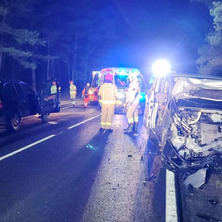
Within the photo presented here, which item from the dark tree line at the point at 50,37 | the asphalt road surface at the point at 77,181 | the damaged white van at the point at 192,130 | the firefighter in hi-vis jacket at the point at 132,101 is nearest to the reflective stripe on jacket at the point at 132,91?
the firefighter in hi-vis jacket at the point at 132,101

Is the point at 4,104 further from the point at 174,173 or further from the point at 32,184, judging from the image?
the point at 174,173

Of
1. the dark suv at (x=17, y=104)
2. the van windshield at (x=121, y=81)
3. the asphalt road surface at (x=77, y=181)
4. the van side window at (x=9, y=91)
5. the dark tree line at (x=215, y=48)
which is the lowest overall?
the asphalt road surface at (x=77, y=181)

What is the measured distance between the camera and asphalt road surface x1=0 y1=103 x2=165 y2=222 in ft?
11.8

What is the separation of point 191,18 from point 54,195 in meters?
25.0

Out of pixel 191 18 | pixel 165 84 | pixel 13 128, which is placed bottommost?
pixel 13 128

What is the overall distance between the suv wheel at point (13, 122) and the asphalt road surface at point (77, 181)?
82 centimetres

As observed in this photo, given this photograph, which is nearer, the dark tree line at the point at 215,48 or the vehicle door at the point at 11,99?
the vehicle door at the point at 11,99

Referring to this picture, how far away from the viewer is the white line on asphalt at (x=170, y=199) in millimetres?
3491

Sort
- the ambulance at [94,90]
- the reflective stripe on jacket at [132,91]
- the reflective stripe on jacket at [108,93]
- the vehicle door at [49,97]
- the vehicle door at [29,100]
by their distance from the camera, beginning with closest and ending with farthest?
1. the reflective stripe on jacket at [132,91]
2. the reflective stripe on jacket at [108,93]
3. the vehicle door at [29,100]
4. the vehicle door at [49,97]
5. the ambulance at [94,90]

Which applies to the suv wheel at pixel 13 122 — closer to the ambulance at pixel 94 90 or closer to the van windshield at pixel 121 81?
the van windshield at pixel 121 81

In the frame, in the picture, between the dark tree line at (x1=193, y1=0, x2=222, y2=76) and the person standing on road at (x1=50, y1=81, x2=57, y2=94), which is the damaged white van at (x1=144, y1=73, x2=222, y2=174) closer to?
the person standing on road at (x1=50, y1=81, x2=57, y2=94)

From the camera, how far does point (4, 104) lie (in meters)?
8.51

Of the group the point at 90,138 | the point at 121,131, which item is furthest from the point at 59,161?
the point at 121,131

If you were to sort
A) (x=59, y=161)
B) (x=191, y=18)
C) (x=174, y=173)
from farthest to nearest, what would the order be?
(x=191, y=18)
(x=59, y=161)
(x=174, y=173)
